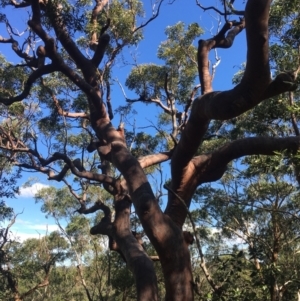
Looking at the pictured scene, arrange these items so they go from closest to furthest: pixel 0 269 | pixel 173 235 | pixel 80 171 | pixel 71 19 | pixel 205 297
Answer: pixel 205 297 < pixel 173 235 < pixel 71 19 < pixel 80 171 < pixel 0 269

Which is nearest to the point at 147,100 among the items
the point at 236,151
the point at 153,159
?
the point at 153,159

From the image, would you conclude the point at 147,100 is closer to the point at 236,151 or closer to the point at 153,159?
the point at 153,159

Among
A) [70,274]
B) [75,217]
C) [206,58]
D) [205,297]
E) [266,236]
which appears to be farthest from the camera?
[70,274]

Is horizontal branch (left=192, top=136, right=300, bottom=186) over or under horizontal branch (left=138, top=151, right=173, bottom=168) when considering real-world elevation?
under

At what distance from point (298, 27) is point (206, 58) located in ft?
10.0

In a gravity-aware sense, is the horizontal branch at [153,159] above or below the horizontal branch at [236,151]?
above

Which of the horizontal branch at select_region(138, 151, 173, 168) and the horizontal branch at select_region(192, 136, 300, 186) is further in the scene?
the horizontal branch at select_region(138, 151, 173, 168)

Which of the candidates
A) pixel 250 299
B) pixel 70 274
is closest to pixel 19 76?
pixel 250 299

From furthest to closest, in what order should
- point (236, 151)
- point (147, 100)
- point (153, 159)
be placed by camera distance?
point (147, 100) → point (153, 159) → point (236, 151)

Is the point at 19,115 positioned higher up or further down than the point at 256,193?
higher up

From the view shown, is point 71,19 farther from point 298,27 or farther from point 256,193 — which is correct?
point 256,193

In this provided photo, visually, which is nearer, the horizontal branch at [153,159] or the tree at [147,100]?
the tree at [147,100]

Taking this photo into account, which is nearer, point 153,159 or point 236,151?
point 236,151

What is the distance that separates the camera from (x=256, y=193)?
40.3 ft
